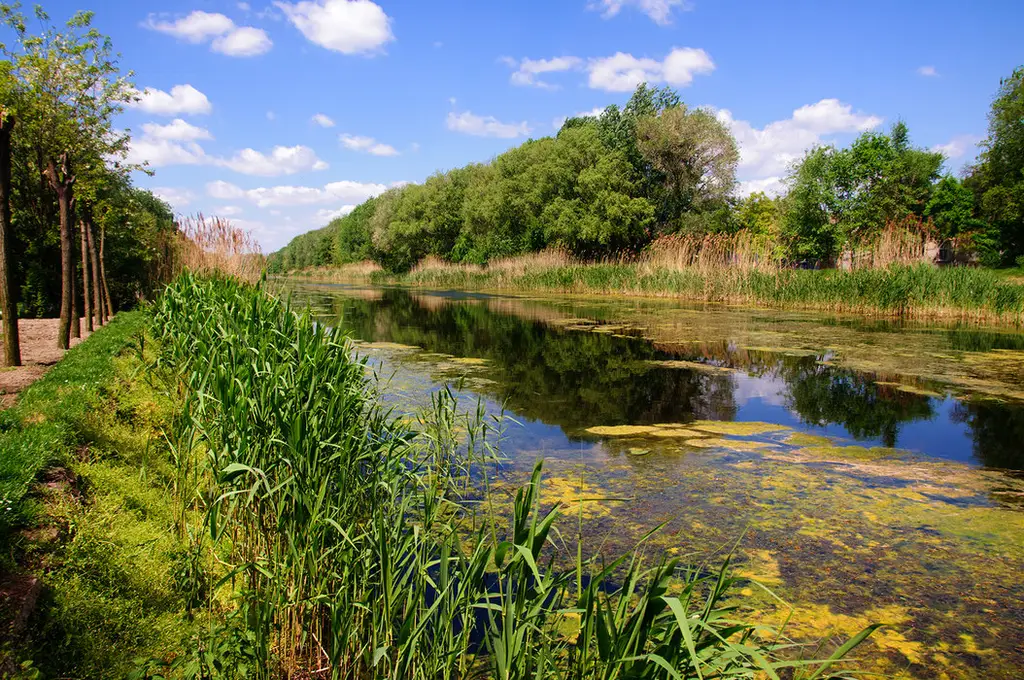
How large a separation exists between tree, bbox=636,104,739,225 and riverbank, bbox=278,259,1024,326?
27.2 ft

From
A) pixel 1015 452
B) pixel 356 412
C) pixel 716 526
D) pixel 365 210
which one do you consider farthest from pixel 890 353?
pixel 365 210

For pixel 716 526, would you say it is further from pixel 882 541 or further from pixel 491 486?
pixel 491 486

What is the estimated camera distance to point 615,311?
1798cm

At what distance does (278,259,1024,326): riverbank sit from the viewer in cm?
1363

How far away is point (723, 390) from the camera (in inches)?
309

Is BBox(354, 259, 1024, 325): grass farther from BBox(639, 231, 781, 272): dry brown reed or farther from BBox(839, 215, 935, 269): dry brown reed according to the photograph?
Answer: BBox(839, 215, 935, 269): dry brown reed

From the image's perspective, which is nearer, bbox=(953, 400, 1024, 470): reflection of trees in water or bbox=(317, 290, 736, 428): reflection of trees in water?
bbox=(953, 400, 1024, 470): reflection of trees in water

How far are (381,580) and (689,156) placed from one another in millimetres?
32472

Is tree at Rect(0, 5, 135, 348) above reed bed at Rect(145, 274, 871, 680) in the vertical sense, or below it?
above

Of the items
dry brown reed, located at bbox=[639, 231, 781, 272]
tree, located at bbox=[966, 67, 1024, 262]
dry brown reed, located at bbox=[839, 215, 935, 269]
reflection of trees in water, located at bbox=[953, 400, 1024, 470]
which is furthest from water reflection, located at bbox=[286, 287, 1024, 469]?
tree, located at bbox=[966, 67, 1024, 262]

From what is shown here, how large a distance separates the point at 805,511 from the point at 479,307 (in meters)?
17.4

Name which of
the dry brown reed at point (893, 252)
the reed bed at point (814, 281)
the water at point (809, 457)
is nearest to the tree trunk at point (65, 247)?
the water at point (809, 457)

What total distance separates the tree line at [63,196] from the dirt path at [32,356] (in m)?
0.24

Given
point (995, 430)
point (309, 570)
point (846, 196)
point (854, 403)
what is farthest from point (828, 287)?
point (846, 196)
